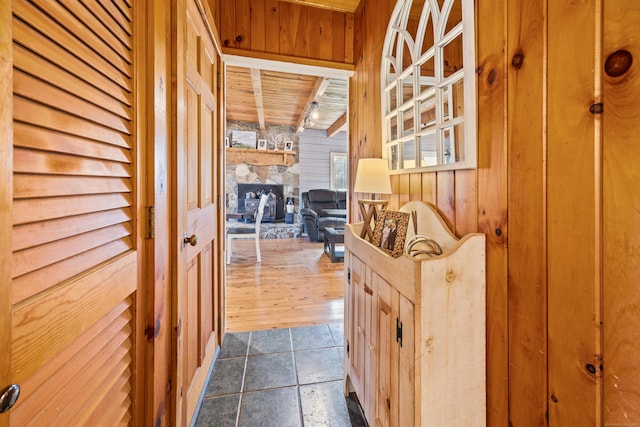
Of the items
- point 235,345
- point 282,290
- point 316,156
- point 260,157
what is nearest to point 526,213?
point 235,345

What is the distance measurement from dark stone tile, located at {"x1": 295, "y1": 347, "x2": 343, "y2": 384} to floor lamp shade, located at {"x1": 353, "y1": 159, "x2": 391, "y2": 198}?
118 cm

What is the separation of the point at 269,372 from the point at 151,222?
133 centimetres

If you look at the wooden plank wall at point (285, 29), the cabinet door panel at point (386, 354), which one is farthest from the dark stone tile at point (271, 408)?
the wooden plank wall at point (285, 29)

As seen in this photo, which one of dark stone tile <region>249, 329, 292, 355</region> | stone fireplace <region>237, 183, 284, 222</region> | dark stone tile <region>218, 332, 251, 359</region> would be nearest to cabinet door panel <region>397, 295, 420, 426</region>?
dark stone tile <region>249, 329, 292, 355</region>

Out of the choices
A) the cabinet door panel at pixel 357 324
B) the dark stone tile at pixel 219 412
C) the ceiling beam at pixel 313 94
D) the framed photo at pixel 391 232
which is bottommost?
the dark stone tile at pixel 219 412

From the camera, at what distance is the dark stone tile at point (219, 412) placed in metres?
1.35

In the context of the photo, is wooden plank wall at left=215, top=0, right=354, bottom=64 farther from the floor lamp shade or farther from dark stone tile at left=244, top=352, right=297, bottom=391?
dark stone tile at left=244, top=352, right=297, bottom=391

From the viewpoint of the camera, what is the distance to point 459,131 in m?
1.02

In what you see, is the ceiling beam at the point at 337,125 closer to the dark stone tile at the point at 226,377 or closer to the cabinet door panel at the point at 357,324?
the cabinet door panel at the point at 357,324

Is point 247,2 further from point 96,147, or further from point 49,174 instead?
point 49,174

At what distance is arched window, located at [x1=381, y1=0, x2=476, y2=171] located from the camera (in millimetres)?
960

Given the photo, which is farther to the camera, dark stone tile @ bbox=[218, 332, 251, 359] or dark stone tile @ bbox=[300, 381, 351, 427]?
dark stone tile @ bbox=[218, 332, 251, 359]

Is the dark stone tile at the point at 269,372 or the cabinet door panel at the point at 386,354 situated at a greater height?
the cabinet door panel at the point at 386,354

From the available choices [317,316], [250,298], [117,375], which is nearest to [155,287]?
[117,375]
